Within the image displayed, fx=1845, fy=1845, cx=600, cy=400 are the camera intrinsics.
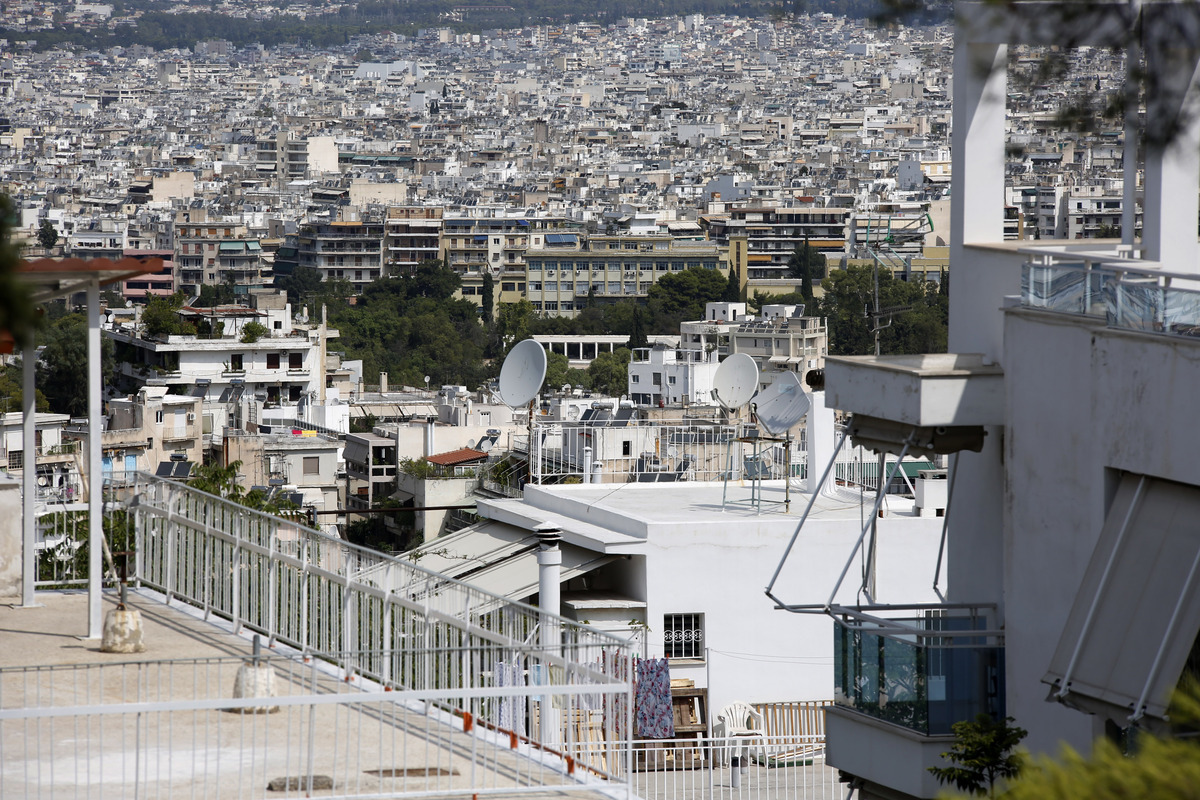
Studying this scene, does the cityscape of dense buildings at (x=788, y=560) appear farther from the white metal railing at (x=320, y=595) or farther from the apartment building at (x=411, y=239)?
the apartment building at (x=411, y=239)

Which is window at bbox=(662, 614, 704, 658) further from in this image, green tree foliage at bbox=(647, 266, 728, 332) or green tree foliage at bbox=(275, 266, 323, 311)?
green tree foliage at bbox=(275, 266, 323, 311)

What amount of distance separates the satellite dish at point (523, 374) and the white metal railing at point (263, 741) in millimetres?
9934

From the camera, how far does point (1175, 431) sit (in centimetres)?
569

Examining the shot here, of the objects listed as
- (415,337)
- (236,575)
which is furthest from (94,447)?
(415,337)

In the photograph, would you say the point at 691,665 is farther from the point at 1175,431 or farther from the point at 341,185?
the point at 341,185

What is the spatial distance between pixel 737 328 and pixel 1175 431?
62.8m

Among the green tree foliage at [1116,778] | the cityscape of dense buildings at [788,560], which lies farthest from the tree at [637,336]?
the green tree foliage at [1116,778]

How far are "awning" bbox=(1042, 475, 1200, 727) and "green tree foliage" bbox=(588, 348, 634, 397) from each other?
63.5m

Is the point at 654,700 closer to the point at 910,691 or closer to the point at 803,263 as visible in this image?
the point at 910,691

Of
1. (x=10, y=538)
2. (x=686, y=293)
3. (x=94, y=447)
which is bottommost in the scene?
(x=10, y=538)

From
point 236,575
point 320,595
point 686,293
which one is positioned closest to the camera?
point 320,595

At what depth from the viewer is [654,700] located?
39.7 feet

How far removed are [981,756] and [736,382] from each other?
1085 cm

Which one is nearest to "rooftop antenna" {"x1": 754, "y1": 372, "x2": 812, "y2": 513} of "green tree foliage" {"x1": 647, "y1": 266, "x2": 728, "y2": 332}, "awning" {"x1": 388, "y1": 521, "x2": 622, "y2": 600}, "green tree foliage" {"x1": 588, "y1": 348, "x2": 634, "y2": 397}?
"awning" {"x1": 388, "y1": 521, "x2": 622, "y2": 600}
